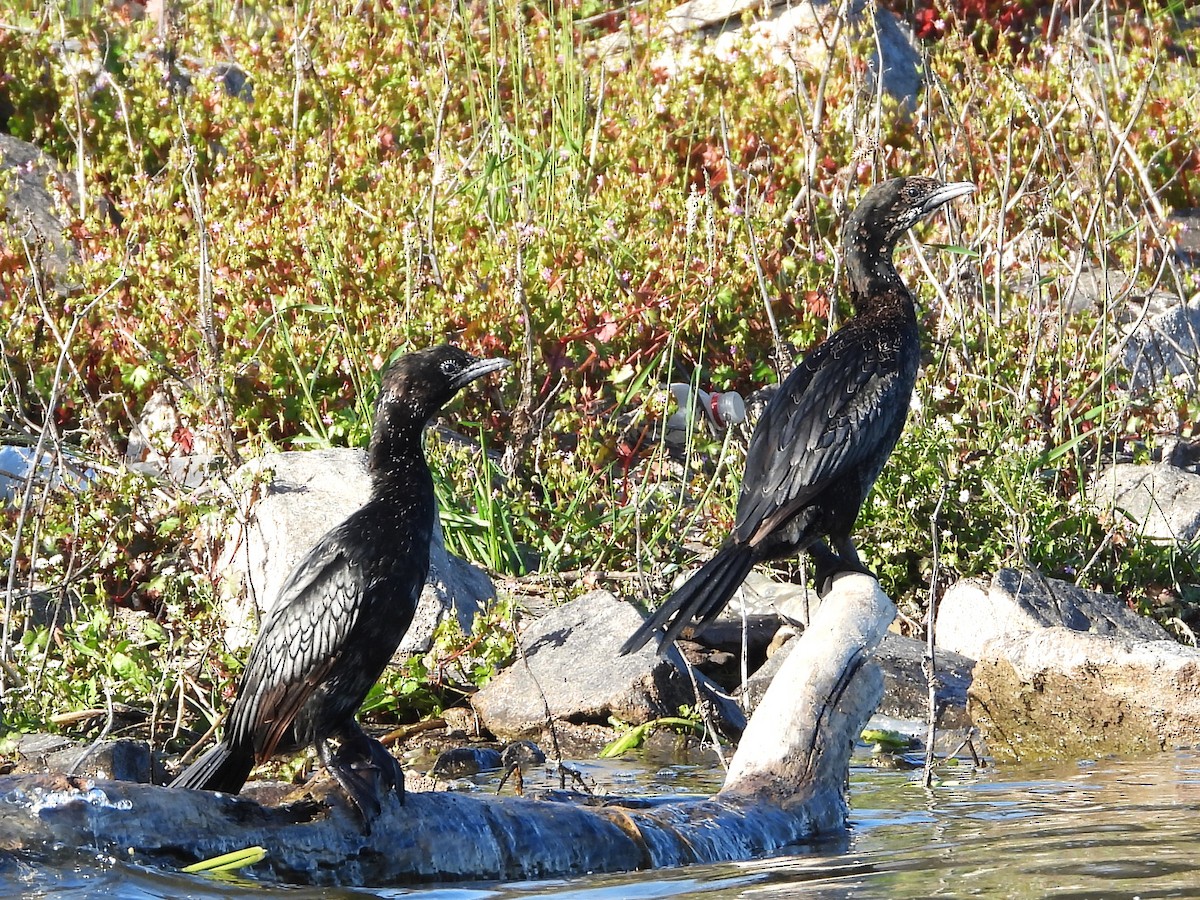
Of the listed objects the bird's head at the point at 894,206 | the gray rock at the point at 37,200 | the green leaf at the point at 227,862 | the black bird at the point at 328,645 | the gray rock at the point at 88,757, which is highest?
the gray rock at the point at 37,200

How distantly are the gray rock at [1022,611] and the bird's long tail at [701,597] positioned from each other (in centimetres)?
190

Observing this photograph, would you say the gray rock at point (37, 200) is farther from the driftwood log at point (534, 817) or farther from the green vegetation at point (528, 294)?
the driftwood log at point (534, 817)

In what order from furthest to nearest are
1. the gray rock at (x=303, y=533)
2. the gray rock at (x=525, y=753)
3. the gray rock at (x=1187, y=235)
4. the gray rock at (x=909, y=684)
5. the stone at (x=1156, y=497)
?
the gray rock at (x=1187, y=235) < the stone at (x=1156, y=497) < the gray rock at (x=303, y=533) < the gray rock at (x=909, y=684) < the gray rock at (x=525, y=753)

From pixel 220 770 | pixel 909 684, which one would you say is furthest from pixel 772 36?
pixel 220 770

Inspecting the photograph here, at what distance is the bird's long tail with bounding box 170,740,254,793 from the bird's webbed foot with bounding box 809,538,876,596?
194 centimetres

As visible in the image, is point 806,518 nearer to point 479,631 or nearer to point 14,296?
point 479,631

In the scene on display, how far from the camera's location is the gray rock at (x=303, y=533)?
640 centimetres

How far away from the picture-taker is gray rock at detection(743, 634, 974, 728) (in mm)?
6195

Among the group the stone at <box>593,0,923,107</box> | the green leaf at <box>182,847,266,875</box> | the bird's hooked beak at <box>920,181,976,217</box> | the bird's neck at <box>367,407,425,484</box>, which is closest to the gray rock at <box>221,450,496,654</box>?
the bird's neck at <box>367,407,425,484</box>

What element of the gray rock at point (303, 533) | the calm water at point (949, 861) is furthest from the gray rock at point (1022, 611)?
the gray rock at point (303, 533)

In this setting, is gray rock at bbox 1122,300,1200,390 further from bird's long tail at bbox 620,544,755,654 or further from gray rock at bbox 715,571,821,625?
bird's long tail at bbox 620,544,755,654

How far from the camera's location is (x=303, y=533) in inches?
254

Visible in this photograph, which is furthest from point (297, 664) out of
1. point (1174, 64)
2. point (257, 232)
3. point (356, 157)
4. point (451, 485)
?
point (1174, 64)

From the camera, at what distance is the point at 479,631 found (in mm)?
6223
